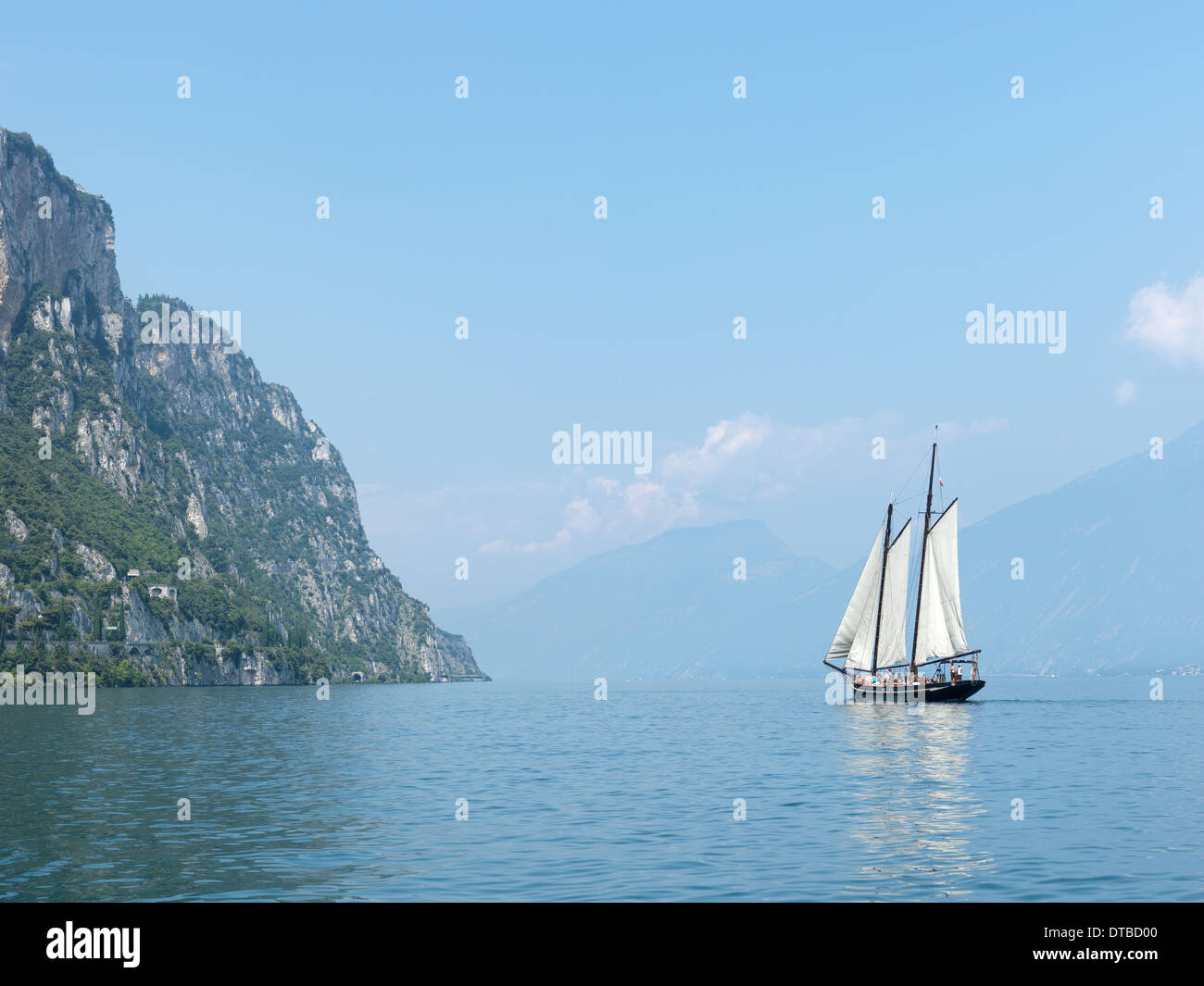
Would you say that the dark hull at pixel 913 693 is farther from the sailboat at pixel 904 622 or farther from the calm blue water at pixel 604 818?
the calm blue water at pixel 604 818

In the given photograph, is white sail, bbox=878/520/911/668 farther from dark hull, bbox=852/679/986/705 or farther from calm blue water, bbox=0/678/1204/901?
calm blue water, bbox=0/678/1204/901

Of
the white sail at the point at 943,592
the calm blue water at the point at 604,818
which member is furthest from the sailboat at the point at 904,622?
the calm blue water at the point at 604,818

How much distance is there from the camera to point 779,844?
38.8m

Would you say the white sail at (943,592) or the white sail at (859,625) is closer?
the white sail at (943,592)

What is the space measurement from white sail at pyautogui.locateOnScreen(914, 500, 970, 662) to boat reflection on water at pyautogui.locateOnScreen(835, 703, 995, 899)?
52.1 m

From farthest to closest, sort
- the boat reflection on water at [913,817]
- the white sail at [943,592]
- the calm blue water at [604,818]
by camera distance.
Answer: the white sail at [943,592]
the boat reflection on water at [913,817]
the calm blue water at [604,818]

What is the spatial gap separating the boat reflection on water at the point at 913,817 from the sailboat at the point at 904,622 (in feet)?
171

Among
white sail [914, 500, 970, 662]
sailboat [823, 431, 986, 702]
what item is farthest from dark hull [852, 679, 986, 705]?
white sail [914, 500, 970, 662]

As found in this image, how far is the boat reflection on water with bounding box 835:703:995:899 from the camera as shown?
3250 cm

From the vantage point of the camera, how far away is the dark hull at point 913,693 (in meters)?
159

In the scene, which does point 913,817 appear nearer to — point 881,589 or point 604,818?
point 604,818
